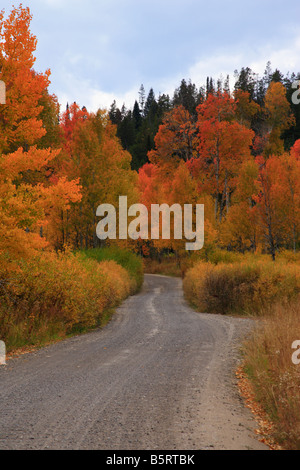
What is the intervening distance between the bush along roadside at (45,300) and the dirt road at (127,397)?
880 millimetres

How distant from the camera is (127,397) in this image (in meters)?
5.22

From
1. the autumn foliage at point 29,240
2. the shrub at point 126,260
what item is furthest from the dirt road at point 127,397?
the shrub at point 126,260

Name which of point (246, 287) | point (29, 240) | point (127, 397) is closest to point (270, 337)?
point (127, 397)

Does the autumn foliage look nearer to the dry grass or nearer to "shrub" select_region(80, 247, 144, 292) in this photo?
the dry grass

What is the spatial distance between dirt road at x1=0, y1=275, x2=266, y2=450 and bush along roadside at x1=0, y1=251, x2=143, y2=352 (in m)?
0.88

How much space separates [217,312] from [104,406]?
1232 cm

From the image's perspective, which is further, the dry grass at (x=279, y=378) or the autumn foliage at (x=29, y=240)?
the autumn foliage at (x=29, y=240)

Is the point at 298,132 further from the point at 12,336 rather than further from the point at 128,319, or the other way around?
the point at 12,336

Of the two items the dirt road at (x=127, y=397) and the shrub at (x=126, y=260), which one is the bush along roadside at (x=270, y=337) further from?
the shrub at (x=126, y=260)

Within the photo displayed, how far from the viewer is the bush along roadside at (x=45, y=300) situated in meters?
9.36

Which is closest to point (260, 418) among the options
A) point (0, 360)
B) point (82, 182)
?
point (0, 360)

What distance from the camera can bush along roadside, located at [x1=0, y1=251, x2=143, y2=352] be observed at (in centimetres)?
936

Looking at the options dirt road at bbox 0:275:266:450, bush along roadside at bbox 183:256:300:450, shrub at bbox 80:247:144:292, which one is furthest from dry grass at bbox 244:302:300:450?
shrub at bbox 80:247:144:292

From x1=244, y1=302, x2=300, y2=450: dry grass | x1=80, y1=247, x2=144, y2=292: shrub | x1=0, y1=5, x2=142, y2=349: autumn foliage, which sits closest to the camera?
x1=244, y1=302, x2=300, y2=450: dry grass
